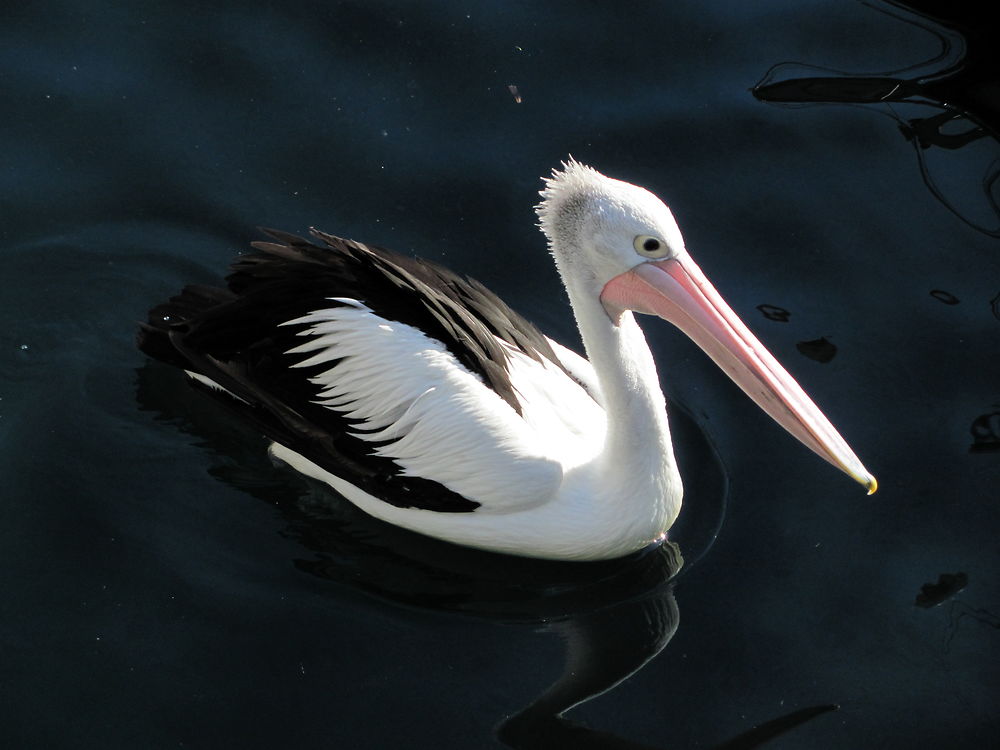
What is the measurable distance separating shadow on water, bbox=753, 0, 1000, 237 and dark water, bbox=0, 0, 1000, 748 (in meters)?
0.02

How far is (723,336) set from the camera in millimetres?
4305

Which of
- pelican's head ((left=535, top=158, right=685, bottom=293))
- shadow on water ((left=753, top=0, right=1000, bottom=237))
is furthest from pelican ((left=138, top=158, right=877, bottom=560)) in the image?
shadow on water ((left=753, top=0, right=1000, bottom=237))

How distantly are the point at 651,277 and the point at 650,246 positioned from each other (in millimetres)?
108

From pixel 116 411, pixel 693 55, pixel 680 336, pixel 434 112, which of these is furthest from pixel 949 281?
pixel 116 411

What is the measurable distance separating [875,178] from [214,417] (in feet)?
10.4

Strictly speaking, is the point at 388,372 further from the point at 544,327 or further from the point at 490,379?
the point at 544,327

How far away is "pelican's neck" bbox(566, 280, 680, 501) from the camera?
14.1 ft

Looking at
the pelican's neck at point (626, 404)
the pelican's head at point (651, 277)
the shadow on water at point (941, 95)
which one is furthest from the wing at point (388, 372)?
the shadow on water at point (941, 95)

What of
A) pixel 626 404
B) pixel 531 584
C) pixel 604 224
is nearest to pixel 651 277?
pixel 604 224

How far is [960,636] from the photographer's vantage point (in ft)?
14.5

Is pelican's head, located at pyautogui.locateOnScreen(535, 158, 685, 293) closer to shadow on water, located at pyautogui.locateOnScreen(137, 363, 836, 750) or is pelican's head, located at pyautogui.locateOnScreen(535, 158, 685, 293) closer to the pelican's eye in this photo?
the pelican's eye

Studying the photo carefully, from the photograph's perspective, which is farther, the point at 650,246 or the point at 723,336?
the point at 723,336

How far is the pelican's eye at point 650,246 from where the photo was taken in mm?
4113

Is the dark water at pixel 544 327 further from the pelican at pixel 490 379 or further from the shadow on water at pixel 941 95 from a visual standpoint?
the pelican at pixel 490 379
